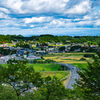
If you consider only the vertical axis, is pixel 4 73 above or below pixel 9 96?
above

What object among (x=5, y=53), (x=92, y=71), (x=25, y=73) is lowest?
(x=5, y=53)

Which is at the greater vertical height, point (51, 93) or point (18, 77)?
point (18, 77)

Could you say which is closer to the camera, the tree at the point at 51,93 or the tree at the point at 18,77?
the tree at the point at 51,93

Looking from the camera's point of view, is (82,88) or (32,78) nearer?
(82,88)

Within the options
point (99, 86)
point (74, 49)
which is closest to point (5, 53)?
point (74, 49)

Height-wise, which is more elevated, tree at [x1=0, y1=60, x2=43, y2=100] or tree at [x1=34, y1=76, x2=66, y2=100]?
tree at [x1=0, y1=60, x2=43, y2=100]

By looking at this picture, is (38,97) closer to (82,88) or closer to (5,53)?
(82,88)

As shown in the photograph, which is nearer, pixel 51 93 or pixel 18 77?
pixel 51 93

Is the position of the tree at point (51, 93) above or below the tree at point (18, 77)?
below

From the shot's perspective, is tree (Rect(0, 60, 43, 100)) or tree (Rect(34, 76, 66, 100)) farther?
tree (Rect(0, 60, 43, 100))

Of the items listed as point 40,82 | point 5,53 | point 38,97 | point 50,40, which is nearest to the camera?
point 38,97

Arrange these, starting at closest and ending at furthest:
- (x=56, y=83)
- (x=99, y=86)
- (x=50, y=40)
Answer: (x=99, y=86), (x=56, y=83), (x=50, y=40)
